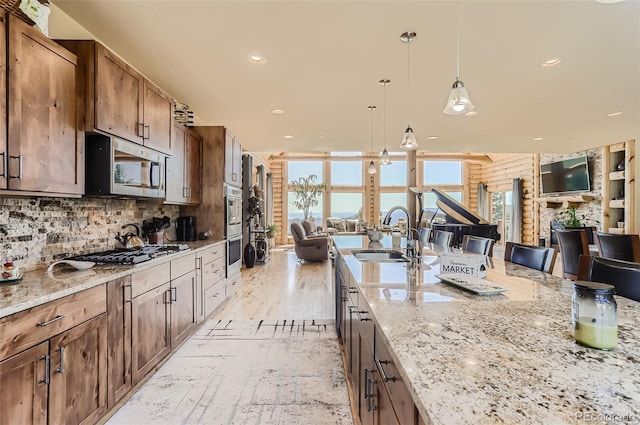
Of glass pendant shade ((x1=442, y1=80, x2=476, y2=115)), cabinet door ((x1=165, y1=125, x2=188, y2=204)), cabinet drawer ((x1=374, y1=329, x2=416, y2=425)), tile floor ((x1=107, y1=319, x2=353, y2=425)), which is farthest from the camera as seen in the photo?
cabinet door ((x1=165, y1=125, x2=188, y2=204))

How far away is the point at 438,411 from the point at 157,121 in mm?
3104

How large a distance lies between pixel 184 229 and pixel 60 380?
254cm

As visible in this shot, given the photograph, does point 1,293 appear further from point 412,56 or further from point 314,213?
point 314,213

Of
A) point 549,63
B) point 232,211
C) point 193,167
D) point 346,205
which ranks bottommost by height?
point 232,211

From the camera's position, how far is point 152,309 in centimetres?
236

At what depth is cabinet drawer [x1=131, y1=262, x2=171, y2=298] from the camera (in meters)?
2.15

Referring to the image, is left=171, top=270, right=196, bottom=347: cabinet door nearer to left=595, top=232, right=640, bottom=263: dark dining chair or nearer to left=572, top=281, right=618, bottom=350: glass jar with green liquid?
left=572, top=281, right=618, bottom=350: glass jar with green liquid

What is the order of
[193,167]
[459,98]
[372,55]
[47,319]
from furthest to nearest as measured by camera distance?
[193,167]
[372,55]
[459,98]
[47,319]

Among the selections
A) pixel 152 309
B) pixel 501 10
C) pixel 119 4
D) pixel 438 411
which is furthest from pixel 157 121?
pixel 438 411

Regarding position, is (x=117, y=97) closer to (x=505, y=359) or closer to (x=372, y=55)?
(x=372, y=55)

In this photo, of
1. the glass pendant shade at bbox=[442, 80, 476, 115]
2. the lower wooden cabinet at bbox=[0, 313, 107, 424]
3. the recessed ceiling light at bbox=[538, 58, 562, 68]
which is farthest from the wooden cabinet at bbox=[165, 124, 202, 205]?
the recessed ceiling light at bbox=[538, 58, 562, 68]

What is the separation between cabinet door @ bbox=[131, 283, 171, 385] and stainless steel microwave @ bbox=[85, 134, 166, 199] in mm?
780

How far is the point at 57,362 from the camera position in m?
1.51

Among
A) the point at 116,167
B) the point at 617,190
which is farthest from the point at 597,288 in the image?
the point at 617,190
